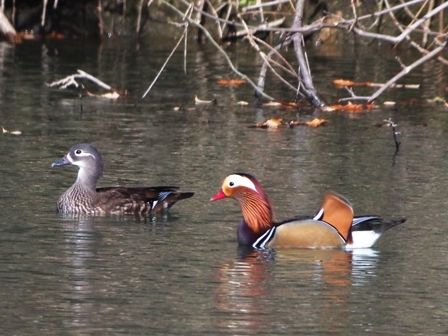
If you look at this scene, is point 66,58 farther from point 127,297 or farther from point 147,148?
point 127,297

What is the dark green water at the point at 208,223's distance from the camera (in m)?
7.73

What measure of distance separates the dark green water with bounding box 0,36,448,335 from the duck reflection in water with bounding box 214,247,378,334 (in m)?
0.01

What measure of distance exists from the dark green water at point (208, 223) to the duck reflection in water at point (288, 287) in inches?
0.6

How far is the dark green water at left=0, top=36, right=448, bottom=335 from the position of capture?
773 cm

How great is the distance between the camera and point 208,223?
10.6 metres

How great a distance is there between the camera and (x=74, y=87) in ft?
65.6

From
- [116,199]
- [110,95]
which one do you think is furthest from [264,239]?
[110,95]

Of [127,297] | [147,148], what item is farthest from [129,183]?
[127,297]

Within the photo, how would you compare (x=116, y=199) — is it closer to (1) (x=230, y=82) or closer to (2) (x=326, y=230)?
(2) (x=326, y=230)

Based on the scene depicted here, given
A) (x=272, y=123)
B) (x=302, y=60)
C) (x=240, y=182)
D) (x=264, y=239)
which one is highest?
(x=302, y=60)

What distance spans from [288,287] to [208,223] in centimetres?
224

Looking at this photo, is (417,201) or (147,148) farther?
(147,148)

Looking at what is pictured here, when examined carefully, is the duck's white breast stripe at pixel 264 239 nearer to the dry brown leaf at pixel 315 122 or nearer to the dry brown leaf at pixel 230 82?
the dry brown leaf at pixel 315 122

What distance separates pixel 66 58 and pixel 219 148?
1014 cm
